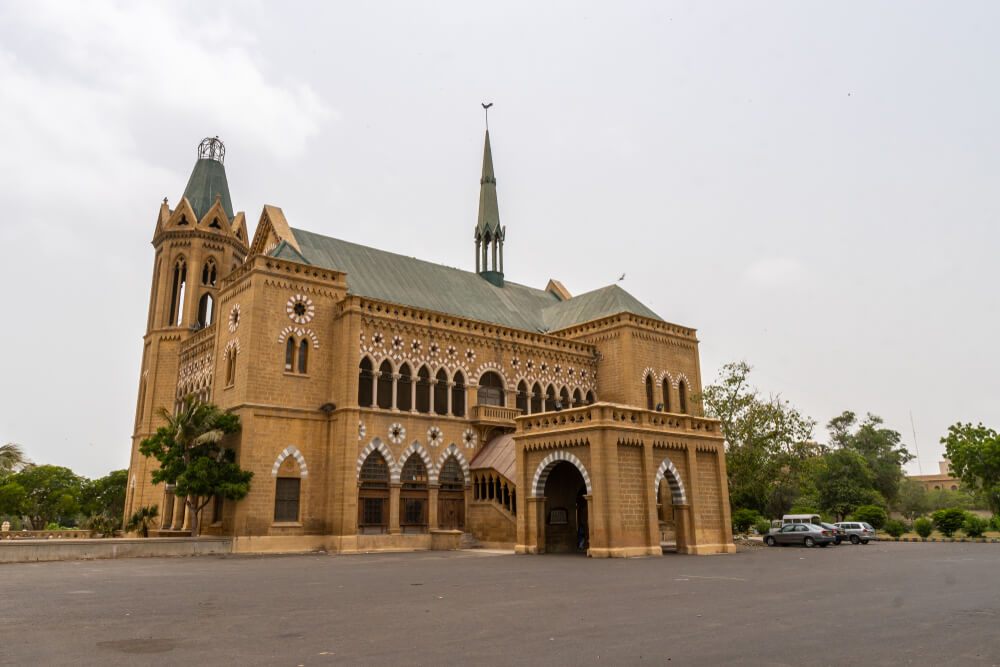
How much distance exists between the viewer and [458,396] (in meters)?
35.7

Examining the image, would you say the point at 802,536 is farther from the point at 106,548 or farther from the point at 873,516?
the point at 106,548

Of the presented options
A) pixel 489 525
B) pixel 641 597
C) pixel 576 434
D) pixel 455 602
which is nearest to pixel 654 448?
pixel 576 434

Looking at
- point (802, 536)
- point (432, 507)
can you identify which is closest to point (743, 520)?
point (802, 536)

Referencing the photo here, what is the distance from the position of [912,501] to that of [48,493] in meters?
91.0

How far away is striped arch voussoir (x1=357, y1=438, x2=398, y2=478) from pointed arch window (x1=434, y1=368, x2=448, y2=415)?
12.2 ft

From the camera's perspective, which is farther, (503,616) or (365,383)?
(365,383)

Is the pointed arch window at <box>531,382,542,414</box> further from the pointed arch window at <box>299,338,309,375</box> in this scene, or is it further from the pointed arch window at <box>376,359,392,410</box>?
the pointed arch window at <box>299,338,309,375</box>

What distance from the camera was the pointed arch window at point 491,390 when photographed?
36656 millimetres

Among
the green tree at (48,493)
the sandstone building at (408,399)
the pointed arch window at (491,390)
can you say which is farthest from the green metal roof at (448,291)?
the green tree at (48,493)

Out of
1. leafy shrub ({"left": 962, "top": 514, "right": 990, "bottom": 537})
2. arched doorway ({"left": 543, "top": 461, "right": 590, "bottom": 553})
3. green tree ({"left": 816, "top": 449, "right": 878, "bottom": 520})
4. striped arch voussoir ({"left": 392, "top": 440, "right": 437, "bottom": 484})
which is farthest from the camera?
green tree ({"left": 816, "top": 449, "right": 878, "bottom": 520})

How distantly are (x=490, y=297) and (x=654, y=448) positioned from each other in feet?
63.5

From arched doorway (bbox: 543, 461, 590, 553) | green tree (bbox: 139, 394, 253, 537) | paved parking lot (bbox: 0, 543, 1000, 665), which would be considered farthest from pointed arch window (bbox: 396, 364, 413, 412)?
paved parking lot (bbox: 0, 543, 1000, 665)

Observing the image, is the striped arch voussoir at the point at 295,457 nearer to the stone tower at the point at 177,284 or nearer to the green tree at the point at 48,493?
the stone tower at the point at 177,284

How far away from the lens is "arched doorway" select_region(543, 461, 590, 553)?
29.2m
